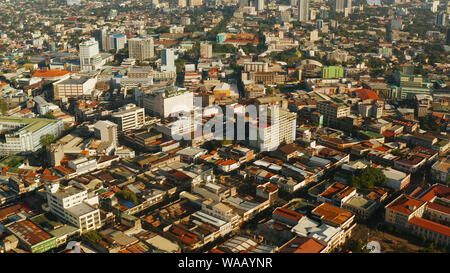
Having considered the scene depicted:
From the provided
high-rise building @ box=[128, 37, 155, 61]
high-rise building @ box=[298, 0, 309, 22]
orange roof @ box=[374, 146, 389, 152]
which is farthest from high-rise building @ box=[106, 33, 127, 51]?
orange roof @ box=[374, 146, 389, 152]

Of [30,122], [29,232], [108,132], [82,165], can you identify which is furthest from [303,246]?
[30,122]

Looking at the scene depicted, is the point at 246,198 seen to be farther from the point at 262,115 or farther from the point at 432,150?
the point at 432,150

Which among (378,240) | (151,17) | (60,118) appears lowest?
(378,240)

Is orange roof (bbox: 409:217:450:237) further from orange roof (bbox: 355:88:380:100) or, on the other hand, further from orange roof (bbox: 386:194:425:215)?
orange roof (bbox: 355:88:380:100)

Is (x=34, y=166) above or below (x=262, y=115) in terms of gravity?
below

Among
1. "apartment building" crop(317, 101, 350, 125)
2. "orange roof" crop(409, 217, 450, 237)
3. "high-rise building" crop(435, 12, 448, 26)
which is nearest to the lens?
"orange roof" crop(409, 217, 450, 237)
